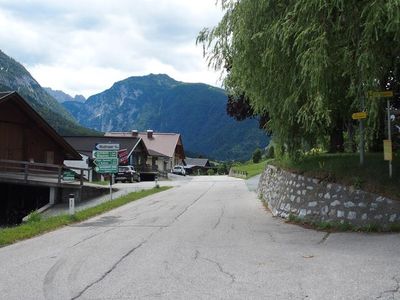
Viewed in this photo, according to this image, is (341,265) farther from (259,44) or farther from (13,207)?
(13,207)

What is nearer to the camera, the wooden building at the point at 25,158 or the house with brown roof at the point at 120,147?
the wooden building at the point at 25,158

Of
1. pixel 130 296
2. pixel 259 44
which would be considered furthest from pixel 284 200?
pixel 130 296

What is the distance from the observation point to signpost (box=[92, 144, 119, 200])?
2427 cm

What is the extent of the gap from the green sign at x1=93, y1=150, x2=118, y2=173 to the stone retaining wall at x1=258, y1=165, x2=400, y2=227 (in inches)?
429

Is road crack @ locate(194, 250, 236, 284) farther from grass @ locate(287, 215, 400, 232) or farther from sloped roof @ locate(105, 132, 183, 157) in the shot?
sloped roof @ locate(105, 132, 183, 157)

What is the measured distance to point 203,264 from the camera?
868 centimetres

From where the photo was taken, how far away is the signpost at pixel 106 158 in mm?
24266

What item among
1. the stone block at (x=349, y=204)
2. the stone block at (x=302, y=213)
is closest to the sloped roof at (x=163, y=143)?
the stone block at (x=302, y=213)

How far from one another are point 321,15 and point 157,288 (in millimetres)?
6554

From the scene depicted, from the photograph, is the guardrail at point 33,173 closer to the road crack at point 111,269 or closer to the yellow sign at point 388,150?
the road crack at point 111,269

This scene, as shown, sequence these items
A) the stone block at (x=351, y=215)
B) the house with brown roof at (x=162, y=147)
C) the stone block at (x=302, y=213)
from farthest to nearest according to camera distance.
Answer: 1. the house with brown roof at (x=162, y=147)
2. the stone block at (x=302, y=213)
3. the stone block at (x=351, y=215)

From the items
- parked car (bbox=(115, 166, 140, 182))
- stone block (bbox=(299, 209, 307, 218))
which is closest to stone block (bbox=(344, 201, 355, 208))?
stone block (bbox=(299, 209, 307, 218))

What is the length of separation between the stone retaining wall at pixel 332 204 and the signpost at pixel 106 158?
10.9 meters

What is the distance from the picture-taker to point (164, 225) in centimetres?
1448
